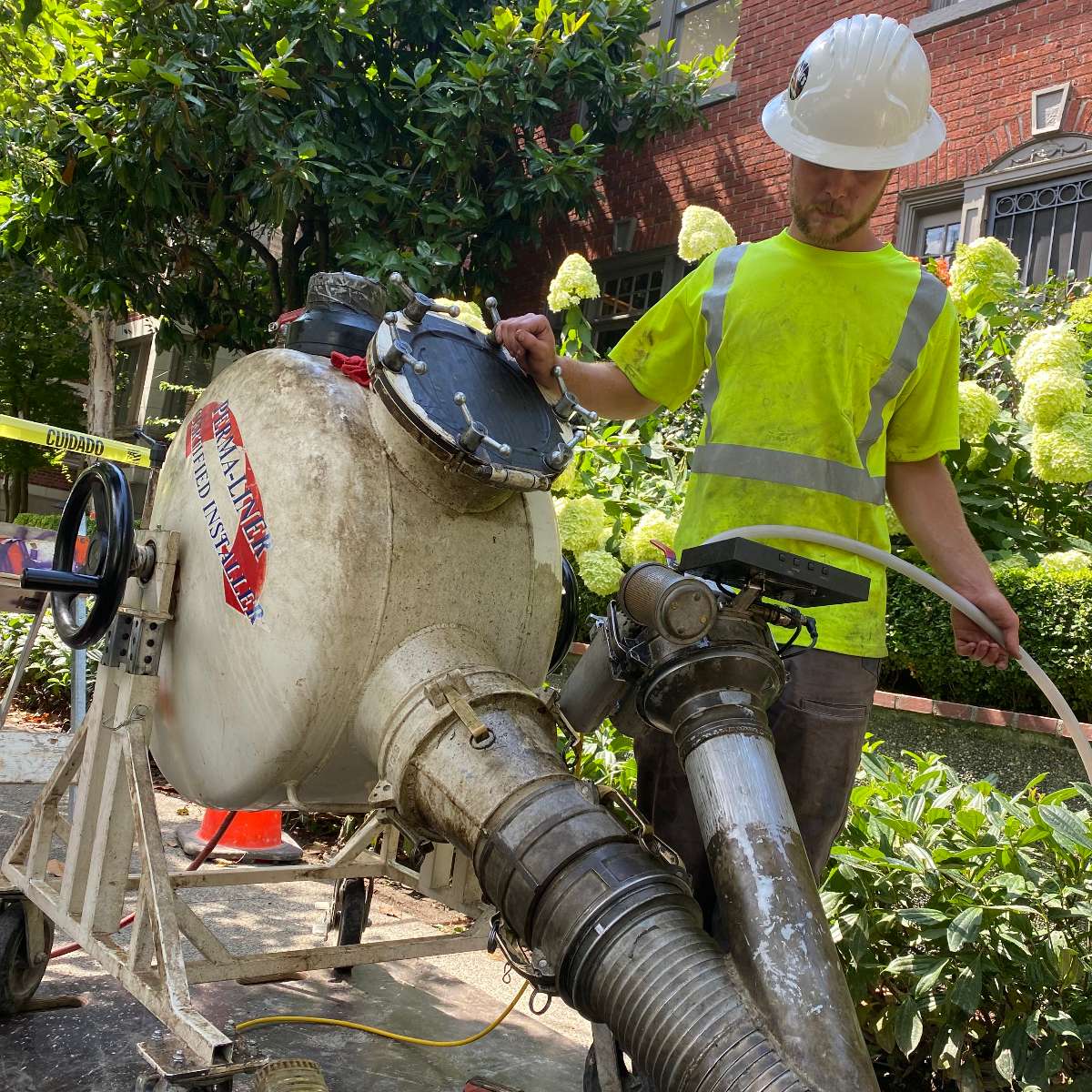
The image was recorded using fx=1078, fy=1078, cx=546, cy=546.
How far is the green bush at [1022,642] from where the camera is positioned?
3934 mm

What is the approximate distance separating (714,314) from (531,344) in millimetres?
404

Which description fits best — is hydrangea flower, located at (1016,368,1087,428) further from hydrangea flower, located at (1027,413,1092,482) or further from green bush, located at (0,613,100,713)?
green bush, located at (0,613,100,713)

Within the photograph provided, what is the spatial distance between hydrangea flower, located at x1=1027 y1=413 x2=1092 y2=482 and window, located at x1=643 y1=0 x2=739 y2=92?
6774 mm

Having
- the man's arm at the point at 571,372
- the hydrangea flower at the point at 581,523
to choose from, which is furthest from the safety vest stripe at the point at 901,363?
the hydrangea flower at the point at 581,523

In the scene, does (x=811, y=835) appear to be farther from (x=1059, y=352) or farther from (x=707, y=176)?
(x=707, y=176)

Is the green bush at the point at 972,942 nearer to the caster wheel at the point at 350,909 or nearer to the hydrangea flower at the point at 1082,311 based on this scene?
the caster wheel at the point at 350,909

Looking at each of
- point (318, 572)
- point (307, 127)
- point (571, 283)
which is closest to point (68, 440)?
point (318, 572)

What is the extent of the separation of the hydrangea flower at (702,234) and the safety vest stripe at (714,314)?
375 centimetres

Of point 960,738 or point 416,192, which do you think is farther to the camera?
point 416,192

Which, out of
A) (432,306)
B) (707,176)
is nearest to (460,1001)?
(432,306)

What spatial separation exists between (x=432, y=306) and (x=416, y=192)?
22.5 ft

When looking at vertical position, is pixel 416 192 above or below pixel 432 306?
above

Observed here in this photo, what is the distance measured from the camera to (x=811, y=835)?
2211mm

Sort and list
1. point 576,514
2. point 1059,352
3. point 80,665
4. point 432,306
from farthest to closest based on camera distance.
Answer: point 576,514
point 1059,352
point 80,665
point 432,306
